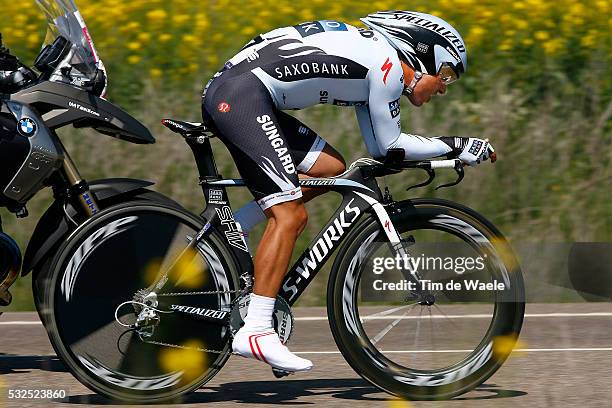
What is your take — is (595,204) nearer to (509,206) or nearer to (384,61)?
(509,206)

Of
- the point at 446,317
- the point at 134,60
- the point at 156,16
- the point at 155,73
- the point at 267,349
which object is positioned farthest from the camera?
the point at 156,16

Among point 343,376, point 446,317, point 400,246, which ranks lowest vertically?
point 343,376

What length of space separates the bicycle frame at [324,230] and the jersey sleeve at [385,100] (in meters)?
0.25

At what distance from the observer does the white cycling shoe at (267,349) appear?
18.7ft

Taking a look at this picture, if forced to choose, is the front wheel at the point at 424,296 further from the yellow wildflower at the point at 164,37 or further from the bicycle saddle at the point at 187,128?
the yellow wildflower at the point at 164,37

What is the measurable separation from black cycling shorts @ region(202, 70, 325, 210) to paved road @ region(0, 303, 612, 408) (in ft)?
2.76

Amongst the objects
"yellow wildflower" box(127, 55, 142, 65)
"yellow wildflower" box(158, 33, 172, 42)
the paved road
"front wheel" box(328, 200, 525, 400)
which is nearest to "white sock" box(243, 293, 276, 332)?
"front wheel" box(328, 200, 525, 400)

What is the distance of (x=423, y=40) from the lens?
5.86 metres

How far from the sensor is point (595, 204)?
32.1 ft

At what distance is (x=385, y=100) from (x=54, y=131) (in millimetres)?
1558

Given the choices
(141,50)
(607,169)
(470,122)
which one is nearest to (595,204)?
(607,169)

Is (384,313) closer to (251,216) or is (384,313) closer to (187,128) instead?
(251,216)

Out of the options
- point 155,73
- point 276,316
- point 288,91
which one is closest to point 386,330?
point 276,316

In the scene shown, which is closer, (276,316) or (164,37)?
(276,316)
